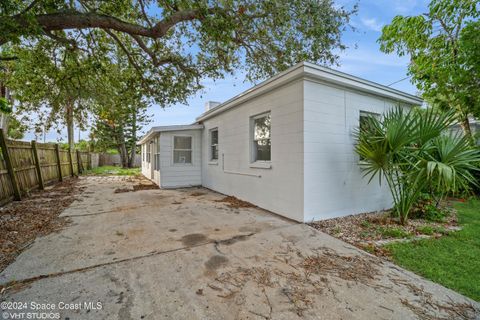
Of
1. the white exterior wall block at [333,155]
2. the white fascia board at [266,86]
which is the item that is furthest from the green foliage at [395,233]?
the white fascia board at [266,86]

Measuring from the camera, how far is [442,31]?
734cm

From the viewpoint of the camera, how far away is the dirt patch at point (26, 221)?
10.7ft

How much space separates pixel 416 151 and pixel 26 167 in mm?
10256

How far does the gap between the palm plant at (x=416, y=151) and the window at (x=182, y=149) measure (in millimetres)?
7068

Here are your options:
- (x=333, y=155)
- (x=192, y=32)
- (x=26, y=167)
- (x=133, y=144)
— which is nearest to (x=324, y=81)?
(x=333, y=155)

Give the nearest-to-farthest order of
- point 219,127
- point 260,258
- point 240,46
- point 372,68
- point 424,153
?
point 260,258 → point 424,153 → point 240,46 → point 219,127 → point 372,68

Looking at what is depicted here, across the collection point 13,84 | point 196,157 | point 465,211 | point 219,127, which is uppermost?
point 13,84

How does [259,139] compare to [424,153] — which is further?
[259,139]

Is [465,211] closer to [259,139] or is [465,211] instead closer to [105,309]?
[259,139]

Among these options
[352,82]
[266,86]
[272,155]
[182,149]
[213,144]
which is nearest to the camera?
[352,82]

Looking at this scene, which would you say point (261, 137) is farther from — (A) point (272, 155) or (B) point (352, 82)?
(B) point (352, 82)

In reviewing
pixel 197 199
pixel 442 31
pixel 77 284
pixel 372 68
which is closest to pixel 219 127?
pixel 197 199

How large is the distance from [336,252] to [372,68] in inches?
376

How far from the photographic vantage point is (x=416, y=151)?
4141mm
